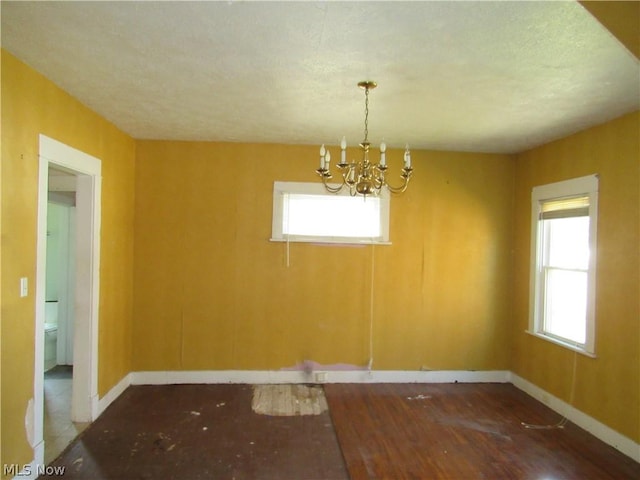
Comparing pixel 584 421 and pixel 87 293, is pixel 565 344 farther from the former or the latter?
pixel 87 293

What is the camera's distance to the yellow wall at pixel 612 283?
2805 mm

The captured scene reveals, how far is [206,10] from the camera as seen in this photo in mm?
1683

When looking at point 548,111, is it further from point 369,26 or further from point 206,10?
point 206,10

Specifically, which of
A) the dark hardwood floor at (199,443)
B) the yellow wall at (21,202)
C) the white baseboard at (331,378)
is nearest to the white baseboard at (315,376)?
the white baseboard at (331,378)

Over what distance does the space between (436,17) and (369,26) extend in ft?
0.98

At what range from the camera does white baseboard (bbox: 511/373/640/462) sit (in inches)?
110

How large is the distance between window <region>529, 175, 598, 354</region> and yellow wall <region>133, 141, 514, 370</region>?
47cm

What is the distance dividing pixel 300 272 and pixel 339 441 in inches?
67.5

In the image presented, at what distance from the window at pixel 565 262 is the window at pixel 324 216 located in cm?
157

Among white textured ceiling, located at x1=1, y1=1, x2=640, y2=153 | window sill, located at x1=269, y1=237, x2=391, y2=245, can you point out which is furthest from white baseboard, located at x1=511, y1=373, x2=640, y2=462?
white textured ceiling, located at x1=1, y1=1, x2=640, y2=153

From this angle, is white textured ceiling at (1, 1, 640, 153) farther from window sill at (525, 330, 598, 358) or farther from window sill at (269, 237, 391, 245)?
window sill at (525, 330, 598, 358)

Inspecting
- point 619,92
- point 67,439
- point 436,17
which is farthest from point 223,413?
point 619,92

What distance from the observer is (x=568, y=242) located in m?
3.56
